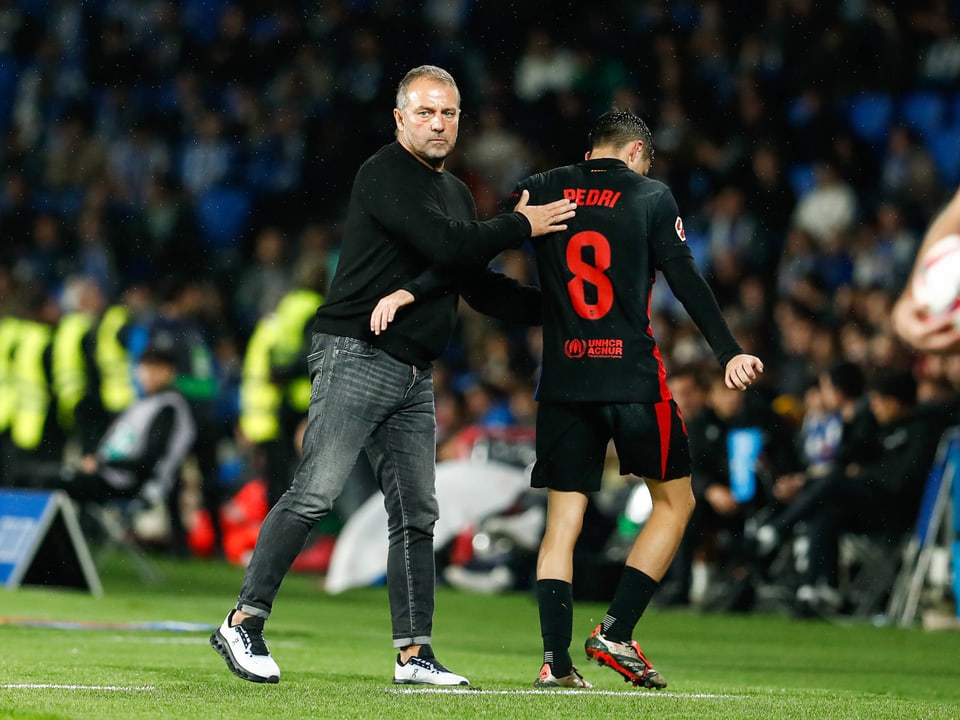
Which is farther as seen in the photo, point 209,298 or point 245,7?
point 245,7

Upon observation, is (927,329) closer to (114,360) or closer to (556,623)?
(556,623)

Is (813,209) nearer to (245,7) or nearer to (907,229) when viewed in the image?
(907,229)

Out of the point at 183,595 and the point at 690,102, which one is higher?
the point at 690,102

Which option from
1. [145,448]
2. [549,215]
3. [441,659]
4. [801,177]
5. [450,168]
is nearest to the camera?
[549,215]

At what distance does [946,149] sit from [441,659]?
10084 millimetres

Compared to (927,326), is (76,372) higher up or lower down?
lower down

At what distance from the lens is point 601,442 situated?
6727 millimetres

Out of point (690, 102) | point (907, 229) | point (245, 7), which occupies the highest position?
point (245, 7)

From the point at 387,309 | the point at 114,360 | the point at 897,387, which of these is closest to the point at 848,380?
the point at 897,387

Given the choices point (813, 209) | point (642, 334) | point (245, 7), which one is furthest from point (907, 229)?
point (245, 7)

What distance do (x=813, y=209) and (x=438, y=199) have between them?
34.6ft

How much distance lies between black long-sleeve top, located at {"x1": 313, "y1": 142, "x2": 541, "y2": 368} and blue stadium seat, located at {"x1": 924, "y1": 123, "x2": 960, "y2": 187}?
1053 cm

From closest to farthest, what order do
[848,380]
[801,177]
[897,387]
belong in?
[897,387] → [848,380] → [801,177]

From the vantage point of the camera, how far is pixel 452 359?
61.0ft
